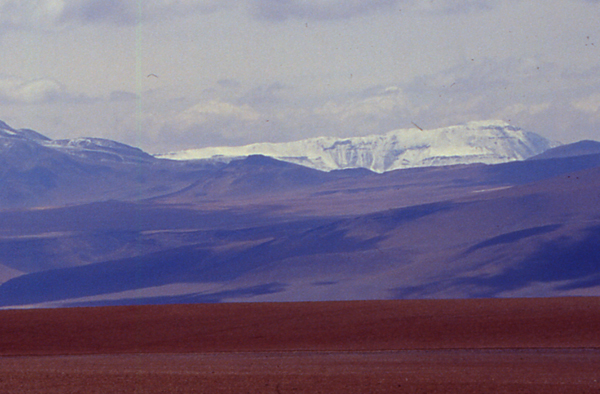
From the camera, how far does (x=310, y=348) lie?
27297mm

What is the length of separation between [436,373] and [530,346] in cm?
595

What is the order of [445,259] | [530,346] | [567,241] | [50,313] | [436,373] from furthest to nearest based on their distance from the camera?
[445,259], [567,241], [50,313], [530,346], [436,373]

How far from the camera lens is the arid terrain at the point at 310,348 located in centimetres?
1916

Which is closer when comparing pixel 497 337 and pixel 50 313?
pixel 497 337

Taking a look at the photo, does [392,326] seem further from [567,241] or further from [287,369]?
[567,241]

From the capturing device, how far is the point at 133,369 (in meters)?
22.2

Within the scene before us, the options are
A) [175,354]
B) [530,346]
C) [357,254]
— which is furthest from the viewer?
[357,254]

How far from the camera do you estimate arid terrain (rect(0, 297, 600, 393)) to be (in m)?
19.2

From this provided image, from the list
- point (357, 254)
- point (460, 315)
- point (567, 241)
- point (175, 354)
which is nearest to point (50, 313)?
point (175, 354)

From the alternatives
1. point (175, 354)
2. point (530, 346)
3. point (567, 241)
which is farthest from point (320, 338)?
point (567, 241)

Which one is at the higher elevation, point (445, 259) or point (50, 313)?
point (50, 313)

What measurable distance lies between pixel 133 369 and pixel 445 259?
15700cm

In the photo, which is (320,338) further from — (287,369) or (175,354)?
(287,369)

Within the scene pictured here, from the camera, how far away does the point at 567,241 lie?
163000 mm
